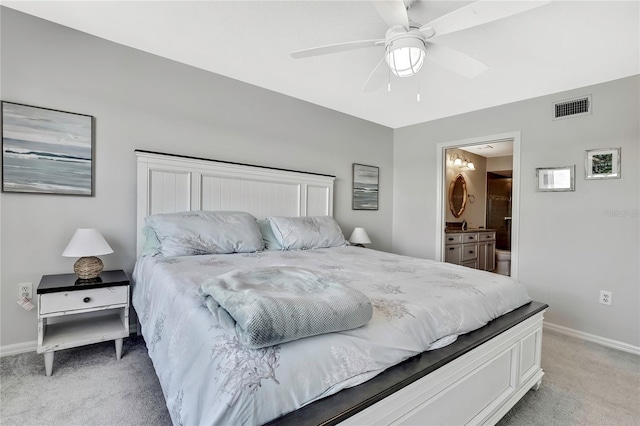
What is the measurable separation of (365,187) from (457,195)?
231cm

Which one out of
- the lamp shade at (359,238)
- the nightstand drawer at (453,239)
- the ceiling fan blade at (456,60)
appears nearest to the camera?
the ceiling fan blade at (456,60)

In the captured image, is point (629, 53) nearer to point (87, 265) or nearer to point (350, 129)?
point (350, 129)

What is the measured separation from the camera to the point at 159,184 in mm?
2592

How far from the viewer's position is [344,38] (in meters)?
2.22

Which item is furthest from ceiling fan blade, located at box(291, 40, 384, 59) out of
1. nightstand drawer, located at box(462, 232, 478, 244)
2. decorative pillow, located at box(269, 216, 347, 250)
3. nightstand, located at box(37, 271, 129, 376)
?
nightstand drawer, located at box(462, 232, 478, 244)

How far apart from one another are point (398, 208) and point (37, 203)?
4.09m

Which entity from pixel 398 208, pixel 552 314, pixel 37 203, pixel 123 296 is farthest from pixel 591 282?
pixel 37 203

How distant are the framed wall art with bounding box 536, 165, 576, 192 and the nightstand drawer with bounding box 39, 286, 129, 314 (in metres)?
4.00

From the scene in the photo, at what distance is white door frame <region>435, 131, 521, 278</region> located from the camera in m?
3.38

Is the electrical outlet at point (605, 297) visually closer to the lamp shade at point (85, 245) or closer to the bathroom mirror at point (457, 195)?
the bathroom mirror at point (457, 195)

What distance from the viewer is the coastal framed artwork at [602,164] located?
8.99ft

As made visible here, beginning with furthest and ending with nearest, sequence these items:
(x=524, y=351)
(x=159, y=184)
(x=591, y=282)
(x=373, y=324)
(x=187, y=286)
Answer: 1. (x=591, y=282)
2. (x=159, y=184)
3. (x=524, y=351)
4. (x=187, y=286)
5. (x=373, y=324)

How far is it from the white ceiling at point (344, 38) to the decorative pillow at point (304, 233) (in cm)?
143

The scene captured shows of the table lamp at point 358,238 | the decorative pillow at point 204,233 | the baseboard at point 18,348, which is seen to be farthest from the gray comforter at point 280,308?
the table lamp at point 358,238
